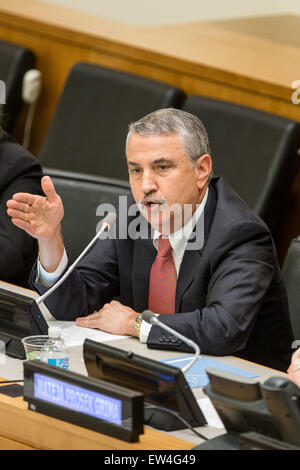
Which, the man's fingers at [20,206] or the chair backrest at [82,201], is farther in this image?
the chair backrest at [82,201]

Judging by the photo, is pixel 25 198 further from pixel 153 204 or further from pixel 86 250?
pixel 153 204

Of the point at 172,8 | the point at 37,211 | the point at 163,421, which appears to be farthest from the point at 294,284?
the point at 172,8

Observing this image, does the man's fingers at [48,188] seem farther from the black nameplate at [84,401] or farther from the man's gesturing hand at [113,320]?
the black nameplate at [84,401]

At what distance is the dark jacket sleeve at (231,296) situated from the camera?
2.39 metres

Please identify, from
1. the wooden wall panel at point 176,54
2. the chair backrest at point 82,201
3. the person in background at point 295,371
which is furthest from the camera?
the wooden wall panel at point 176,54

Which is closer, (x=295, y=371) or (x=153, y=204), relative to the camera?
(x=295, y=371)

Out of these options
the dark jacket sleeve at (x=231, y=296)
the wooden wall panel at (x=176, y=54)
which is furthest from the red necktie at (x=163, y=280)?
the wooden wall panel at (x=176, y=54)

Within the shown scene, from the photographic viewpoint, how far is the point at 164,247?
8.75ft

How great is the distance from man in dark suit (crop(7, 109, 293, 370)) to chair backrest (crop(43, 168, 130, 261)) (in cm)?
35

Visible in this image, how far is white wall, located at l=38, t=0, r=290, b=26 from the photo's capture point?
22.0 feet

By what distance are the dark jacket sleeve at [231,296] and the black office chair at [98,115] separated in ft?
5.22

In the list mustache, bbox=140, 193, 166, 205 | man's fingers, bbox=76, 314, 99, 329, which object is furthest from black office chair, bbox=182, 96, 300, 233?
man's fingers, bbox=76, 314, 99, 329

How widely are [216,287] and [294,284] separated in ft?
1.10

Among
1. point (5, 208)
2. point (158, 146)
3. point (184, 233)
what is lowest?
point (5, 208)
